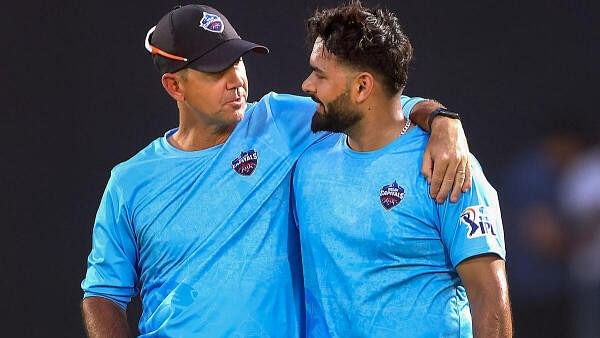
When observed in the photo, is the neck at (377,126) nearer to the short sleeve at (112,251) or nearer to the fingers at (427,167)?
the fingers at (427,167)

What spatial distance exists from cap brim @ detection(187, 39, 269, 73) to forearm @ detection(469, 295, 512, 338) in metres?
1.03

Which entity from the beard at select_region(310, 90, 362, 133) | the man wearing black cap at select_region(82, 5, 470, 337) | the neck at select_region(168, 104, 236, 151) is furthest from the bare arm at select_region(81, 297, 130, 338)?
the beard at select_region(310, 90, 362, 133)

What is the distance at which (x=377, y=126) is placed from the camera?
3.18 metres

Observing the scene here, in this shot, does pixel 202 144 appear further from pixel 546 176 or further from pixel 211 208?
pixel 546 176

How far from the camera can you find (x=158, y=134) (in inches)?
193

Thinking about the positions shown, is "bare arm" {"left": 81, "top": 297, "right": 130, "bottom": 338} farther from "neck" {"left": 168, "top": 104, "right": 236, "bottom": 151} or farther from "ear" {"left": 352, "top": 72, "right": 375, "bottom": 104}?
"ear" {"left": 352, "top": 72, "right": 375, "bottom": 104}

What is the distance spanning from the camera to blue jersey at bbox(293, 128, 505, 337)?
3004 millimetres

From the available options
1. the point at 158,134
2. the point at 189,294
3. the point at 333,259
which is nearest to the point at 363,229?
the point at 333,259

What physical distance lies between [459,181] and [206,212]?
2.55 feet

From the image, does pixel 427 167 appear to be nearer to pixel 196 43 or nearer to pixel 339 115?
pixel 339 115

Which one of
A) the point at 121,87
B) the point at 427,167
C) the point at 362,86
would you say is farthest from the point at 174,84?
the point at 121,87

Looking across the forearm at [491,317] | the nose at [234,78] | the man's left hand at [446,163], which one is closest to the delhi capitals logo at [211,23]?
the nose at [234,78]

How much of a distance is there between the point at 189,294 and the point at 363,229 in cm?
58

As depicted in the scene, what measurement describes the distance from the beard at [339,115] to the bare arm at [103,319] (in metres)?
0.86
